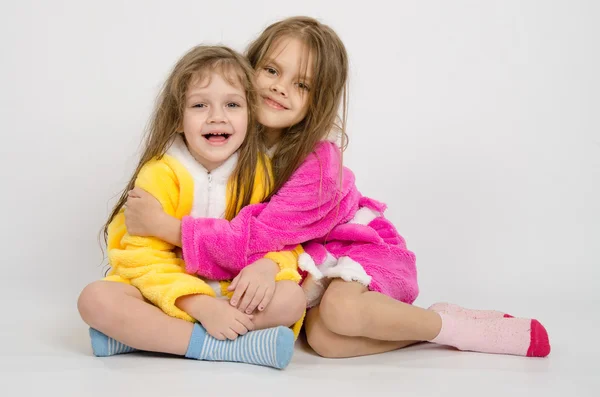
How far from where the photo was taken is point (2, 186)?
2840 mm

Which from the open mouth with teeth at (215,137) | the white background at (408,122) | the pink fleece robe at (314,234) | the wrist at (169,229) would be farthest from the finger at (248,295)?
the white background at (408,122)

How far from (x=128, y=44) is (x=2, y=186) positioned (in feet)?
2.18

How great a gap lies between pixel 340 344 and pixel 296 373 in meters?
0.24

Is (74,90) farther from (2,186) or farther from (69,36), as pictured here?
(2,186)

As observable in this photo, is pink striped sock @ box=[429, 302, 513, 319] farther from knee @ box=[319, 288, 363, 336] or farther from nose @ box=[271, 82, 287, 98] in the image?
nose @ box=[271, 82, 287, 98]

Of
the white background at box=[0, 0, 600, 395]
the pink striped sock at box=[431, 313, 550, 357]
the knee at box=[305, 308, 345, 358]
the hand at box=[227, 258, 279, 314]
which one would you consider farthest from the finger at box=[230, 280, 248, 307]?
the white background at box=[0, 0, 600, 395]

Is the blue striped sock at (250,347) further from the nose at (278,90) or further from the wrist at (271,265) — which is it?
the nose at (278,90)

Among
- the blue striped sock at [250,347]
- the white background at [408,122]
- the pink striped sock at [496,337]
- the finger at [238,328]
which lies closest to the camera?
the blue striped sock at [250,347]

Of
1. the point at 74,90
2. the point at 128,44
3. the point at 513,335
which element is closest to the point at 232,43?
the point at 128,44

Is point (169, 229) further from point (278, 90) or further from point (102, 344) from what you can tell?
point (278, 90)

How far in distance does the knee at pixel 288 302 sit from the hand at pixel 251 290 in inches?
0.8

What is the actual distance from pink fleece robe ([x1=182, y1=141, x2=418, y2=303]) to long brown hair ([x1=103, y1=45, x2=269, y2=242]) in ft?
0.27

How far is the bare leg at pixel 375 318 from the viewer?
6.43 ft

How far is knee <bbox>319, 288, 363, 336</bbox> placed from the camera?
196cm
